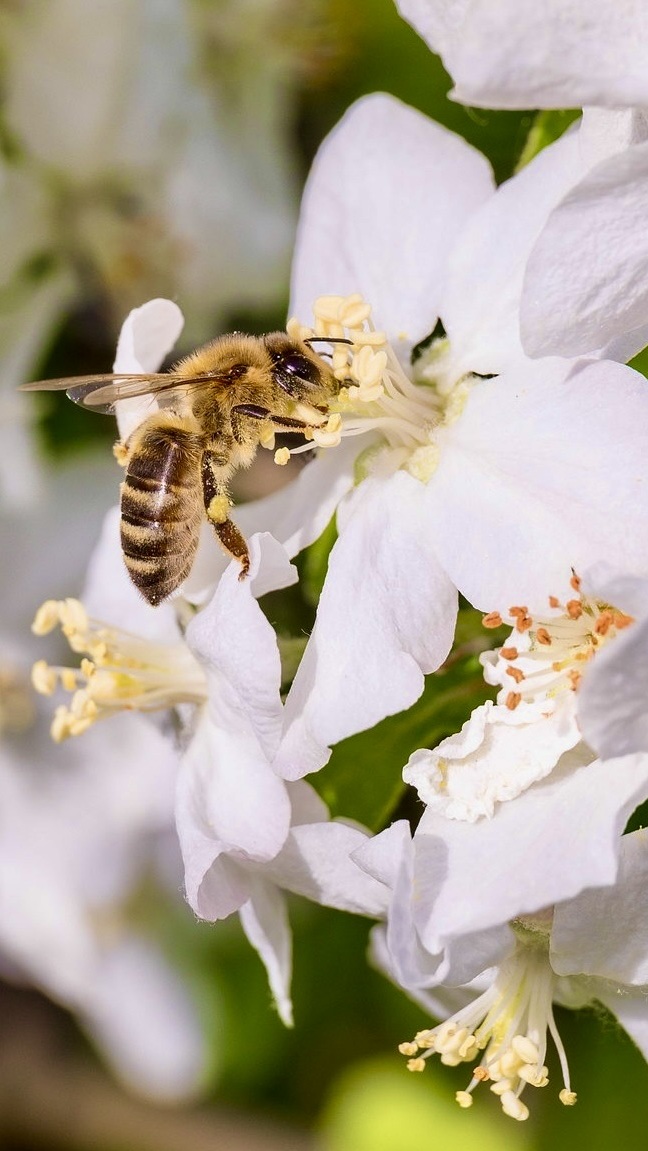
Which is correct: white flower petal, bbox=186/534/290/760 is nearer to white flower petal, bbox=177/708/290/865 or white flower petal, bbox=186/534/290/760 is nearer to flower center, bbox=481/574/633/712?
white flower petal, bbox=177/708/290/865

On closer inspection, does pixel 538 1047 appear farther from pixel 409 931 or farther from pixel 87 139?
pixel 87 139

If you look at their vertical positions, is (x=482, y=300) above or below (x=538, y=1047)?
above

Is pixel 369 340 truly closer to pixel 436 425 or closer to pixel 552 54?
pixel 436 425

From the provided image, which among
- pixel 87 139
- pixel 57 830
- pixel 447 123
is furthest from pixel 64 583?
pixel 447 123

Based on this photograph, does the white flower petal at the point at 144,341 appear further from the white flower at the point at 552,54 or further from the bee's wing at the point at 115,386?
the white flower at the point at 552,54

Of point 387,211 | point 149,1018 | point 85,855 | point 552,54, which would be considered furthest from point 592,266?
point 149,1018

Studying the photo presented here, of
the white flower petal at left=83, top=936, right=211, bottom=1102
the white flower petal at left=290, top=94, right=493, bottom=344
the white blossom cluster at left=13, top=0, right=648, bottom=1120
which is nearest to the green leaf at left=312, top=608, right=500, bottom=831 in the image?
the white blossom cluster at left=13, top=0, right=648, bottom=1120
